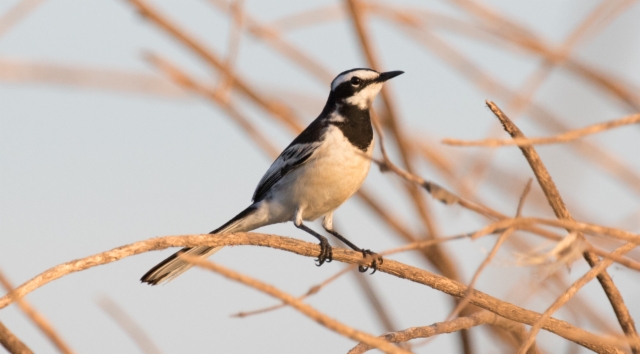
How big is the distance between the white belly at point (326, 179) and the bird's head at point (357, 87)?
0.29m

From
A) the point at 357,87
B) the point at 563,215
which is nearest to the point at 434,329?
the point at 563,215

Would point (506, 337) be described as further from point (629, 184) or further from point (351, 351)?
point (351, 351)

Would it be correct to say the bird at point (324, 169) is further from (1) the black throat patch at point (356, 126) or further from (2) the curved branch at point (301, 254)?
(2) the curved branch at point (301, 254)

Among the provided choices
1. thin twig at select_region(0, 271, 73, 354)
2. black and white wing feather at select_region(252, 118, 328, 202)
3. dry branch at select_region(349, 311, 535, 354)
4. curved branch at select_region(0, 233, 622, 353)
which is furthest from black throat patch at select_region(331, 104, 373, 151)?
thin twig at select_region(0, 271, 73, 354)

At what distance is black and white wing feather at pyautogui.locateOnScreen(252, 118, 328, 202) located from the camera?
4246 mm

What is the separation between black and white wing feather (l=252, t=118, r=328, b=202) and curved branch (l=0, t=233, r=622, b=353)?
226 centimetres

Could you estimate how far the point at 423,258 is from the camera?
9.40ft

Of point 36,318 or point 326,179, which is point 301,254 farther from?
point 326,179

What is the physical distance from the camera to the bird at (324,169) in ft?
13.1

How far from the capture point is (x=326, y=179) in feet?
13.3

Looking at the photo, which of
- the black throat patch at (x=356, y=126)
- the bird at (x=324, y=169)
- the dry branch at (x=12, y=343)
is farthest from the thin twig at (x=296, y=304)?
the black throat patch at (x=356, y=126)

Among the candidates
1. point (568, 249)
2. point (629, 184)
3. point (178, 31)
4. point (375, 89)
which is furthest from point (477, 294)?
point (375, 89)

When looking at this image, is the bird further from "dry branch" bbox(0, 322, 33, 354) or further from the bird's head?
"dry branch" bbox(0, 322, 33, 354)

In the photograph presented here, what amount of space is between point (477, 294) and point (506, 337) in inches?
40.9
